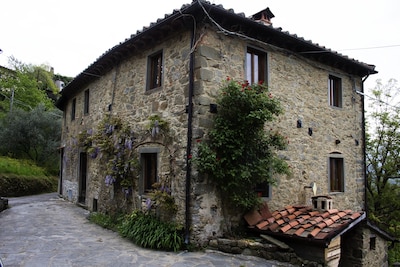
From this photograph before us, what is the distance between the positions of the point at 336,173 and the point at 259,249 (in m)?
4.88

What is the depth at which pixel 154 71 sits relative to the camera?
7.73 metres

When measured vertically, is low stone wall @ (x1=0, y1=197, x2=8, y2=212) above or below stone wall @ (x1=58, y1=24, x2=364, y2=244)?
below

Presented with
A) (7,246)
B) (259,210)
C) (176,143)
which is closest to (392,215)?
(259,210)

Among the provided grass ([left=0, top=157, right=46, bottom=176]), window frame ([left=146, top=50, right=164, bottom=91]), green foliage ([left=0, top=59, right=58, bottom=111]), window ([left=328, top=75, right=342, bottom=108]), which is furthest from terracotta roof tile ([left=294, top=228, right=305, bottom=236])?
green foliage ([left=0, top=59, right=58, bottom=111])

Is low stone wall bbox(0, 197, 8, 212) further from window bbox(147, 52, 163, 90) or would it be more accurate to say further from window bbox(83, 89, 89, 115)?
window bbox(147, 52, 163, 90)

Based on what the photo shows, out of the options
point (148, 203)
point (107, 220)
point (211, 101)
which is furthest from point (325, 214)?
point (107, 220)

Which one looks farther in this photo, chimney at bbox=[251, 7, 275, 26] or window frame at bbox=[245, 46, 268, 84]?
chimney at bbox=[251, 7, 275, 26]

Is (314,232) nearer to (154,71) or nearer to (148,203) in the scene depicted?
(148,203)

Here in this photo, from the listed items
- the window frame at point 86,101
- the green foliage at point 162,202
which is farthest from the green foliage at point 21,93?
the green foliage at point 162,202

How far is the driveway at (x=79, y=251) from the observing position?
A: 5152mm

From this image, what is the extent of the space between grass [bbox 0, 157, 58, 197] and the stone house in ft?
16.8

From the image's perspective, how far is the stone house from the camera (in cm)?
619

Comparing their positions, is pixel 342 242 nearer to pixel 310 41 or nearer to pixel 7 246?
pixel 310 41

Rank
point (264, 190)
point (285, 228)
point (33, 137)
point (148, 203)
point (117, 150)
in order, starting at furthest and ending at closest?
point (33, 137) → point (117, 150) → point (264, 190) → point (148, 203) → point (285, 228)
